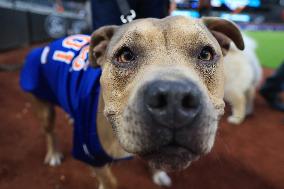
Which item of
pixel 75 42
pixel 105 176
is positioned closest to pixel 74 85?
pixel 75 42

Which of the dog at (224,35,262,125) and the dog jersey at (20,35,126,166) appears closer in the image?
the dog jersey at (20,35,126,166)

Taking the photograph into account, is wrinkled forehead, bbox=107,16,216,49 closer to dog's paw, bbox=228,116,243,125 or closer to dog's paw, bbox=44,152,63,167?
dog's paw, bbox=44,152,63,167

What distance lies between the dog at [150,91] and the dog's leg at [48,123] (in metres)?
0.47

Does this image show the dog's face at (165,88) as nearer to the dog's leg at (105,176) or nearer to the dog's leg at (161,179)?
the dog's leg at (105,176)

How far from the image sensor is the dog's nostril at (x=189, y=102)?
45.7 inches

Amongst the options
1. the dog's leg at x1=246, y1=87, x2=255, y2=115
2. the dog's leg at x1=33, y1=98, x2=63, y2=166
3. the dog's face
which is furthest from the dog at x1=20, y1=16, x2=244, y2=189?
the dog's leg at x1=246, y1=87, x2=255, y2=115

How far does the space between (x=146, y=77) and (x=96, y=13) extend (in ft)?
5.33

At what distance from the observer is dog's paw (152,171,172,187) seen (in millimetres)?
2514

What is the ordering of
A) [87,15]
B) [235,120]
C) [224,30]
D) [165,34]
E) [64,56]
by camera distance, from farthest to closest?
[87,15], [235,120], [64,56], [224,30], [165,34]

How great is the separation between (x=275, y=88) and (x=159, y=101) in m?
3.68

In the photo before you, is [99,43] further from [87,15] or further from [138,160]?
[87,15]

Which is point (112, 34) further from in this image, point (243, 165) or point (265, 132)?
point (265, 132)

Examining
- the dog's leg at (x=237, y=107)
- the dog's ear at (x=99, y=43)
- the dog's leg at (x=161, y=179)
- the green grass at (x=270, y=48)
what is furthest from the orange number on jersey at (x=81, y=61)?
the green grass at (x=270, y=48)

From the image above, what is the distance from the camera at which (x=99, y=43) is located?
1952 mm
